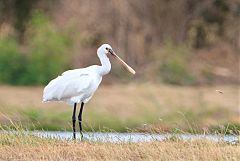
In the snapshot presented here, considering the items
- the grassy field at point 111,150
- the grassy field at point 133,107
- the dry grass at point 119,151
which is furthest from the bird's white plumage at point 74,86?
the grassy field at point 133,107

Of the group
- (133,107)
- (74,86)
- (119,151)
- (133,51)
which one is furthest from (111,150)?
(133,51)

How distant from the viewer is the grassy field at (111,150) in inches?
416

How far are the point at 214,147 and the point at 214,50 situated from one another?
16.2 metres

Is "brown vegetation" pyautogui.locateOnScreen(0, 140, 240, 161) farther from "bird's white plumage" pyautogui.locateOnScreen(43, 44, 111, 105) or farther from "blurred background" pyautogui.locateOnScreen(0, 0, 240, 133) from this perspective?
"blurred background" pyautogui.locateOnScreen(0, 0, 240, 133)

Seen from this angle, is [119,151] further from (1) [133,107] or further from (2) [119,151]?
(1) [133,107]

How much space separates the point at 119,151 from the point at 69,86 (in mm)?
2038

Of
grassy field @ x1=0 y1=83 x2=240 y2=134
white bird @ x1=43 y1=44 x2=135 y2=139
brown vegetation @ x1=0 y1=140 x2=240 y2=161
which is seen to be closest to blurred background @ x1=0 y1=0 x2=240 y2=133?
grassy field @ x1=0 y1=83 x2=240 y2=134

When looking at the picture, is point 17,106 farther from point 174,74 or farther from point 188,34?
point 188,34

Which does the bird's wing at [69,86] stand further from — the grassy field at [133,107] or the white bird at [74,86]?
the grassy field at [133,107]

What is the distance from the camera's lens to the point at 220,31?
1067 inches

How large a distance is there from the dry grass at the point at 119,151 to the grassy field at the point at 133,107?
5.13 m

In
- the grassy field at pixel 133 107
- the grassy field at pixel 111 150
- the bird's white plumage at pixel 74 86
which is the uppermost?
the bird's white plumage at pixel 74 86

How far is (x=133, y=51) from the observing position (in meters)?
25.1

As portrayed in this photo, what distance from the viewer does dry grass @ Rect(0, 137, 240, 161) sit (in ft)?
34.7
